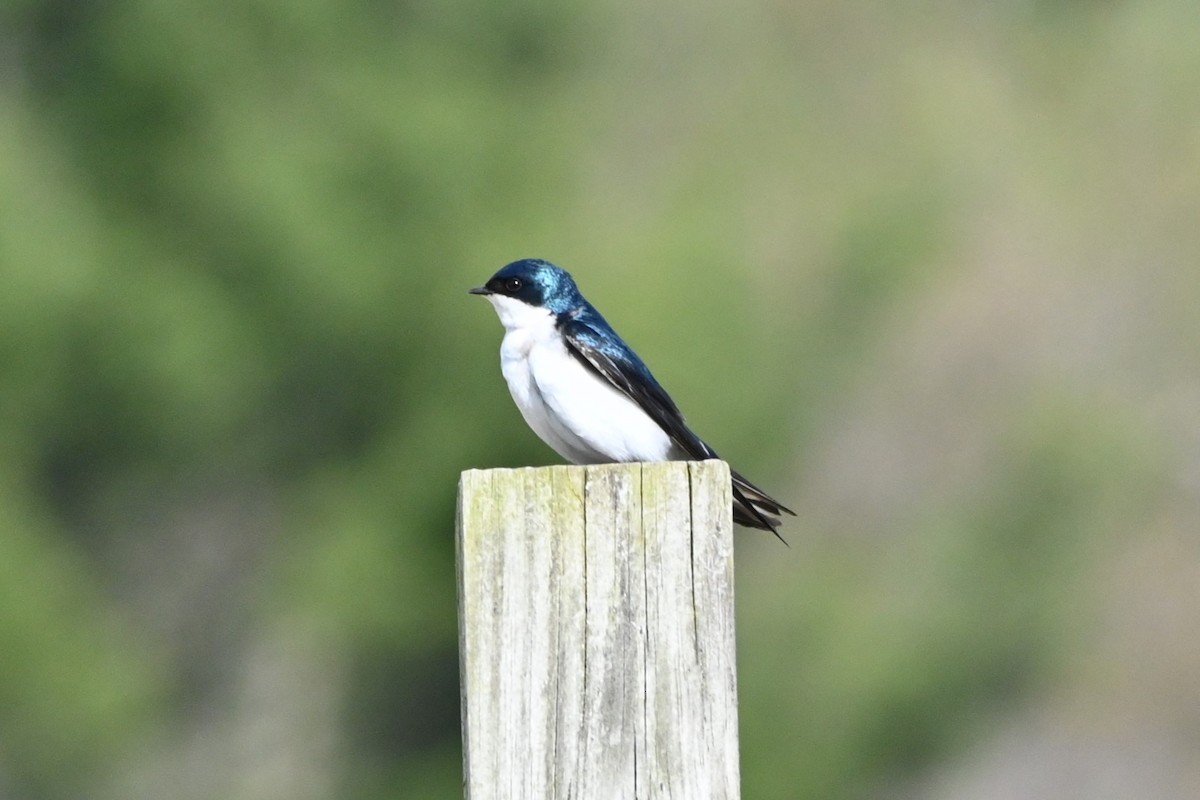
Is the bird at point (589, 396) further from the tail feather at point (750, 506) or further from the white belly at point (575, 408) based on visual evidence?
the tail feather at point (750, 506)

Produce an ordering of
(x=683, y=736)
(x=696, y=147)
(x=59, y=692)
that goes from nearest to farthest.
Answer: (x=683, y=736) < (x=59, y=692) < (x=696, y=147)

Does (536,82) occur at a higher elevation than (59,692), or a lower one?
higher

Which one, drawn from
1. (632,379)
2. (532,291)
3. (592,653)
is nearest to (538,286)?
(532,291)

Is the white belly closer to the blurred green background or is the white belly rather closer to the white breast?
the white breast

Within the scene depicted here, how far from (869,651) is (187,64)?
12.4ft

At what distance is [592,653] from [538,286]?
A: 125cm

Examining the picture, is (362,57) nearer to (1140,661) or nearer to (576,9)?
(576,9)

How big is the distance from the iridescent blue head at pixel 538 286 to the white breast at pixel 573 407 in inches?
5.0

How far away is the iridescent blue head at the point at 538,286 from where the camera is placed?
259 centimetres

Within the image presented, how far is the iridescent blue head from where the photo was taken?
8.50ft

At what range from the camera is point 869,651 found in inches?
271

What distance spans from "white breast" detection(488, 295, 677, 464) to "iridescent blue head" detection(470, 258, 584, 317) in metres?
0.13

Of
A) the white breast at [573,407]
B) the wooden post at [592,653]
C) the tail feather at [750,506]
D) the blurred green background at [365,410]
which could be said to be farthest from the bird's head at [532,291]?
the blurred green background at [365,410]

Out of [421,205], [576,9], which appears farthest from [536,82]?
[421,205]
